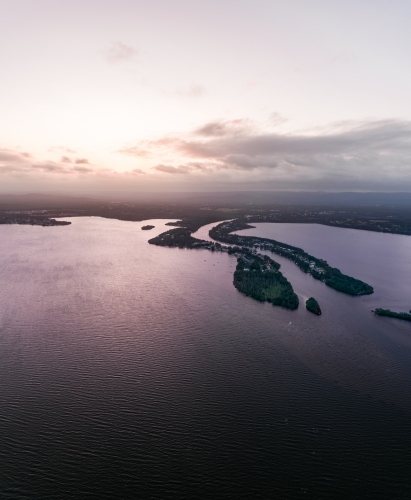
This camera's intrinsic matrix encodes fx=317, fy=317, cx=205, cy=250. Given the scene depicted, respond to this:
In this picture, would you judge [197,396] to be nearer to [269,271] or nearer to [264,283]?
[264,283]

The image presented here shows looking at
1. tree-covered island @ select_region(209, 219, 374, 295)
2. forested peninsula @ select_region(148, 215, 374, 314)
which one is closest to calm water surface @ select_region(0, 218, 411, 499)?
forested peninsula @ select_region(148, 215, 374, 314)

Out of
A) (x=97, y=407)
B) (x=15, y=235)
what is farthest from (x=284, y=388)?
(x=15, y=235)

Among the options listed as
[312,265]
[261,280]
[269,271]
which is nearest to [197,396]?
[261,280]

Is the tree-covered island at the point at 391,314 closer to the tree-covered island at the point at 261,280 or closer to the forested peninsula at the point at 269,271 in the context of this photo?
the forested peninsula at the point at 269,271

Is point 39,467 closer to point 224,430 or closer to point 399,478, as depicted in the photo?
point 224,430

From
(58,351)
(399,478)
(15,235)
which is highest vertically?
(15,235)

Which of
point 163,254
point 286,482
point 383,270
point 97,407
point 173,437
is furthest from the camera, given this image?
point 163,254

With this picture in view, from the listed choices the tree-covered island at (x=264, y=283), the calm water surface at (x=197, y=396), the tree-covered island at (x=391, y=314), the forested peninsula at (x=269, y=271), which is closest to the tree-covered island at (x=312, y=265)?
the forested peninsula at (x=269, y=271)
